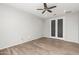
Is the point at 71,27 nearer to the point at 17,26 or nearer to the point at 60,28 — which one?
the point at 60,28

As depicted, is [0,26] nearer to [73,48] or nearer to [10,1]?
[10,1]

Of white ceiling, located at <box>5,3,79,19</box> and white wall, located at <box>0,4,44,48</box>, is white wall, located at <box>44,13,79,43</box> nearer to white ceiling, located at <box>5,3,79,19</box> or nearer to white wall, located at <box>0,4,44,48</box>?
white ceiling, located at <box>5,3,79,19</box>

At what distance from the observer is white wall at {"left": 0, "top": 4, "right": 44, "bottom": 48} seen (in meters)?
1.90

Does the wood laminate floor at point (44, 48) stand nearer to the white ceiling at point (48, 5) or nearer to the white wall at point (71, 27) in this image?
the white wall at point (71, 27)

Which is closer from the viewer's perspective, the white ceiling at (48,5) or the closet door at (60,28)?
the white ceiling at (48,5)

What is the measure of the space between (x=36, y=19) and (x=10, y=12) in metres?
0.59

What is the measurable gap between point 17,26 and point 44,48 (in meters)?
0.77

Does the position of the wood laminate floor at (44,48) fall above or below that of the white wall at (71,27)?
below

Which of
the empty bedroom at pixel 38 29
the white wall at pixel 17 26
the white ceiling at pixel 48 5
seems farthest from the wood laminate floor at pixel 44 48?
the white ceiling at pixel 48 5

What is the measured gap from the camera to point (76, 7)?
1922 millimetres

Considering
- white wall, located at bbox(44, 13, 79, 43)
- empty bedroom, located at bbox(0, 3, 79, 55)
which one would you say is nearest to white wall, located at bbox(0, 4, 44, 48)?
empty bedroom, located at bbox(0, 3, 79, 55)

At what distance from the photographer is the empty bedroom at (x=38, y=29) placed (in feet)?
6.28

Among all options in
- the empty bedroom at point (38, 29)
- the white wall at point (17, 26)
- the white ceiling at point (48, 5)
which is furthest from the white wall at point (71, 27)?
the white wall at point (17, 26)

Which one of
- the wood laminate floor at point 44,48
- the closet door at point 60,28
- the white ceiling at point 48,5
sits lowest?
the wood laminate floor at point 44,48
